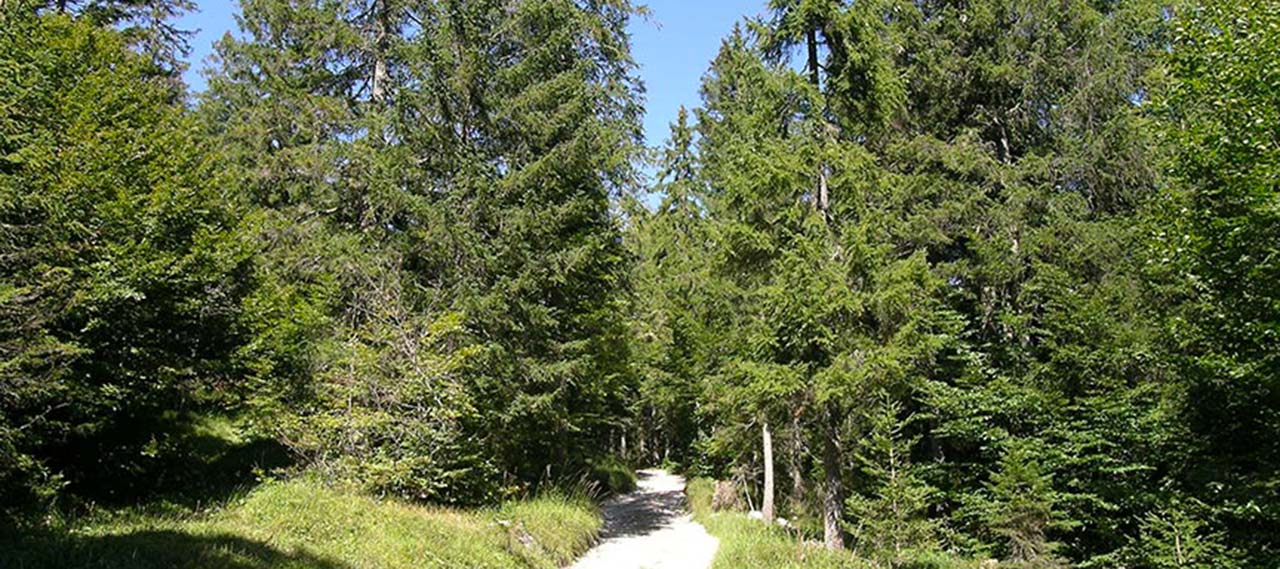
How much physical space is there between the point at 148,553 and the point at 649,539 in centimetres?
991

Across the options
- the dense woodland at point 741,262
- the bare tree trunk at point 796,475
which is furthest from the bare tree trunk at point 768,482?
the bare tree trunk at point 796,475

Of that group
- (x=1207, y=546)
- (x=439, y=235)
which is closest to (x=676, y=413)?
(x=439, y=235)

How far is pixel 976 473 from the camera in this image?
14.0m

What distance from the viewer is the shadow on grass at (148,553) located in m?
5.42

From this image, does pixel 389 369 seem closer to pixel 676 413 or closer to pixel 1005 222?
pixel 1005 222

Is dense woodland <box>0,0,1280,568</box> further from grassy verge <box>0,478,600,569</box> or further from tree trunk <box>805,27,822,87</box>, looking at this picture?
grassy verge <box>0,478,600,569</box>

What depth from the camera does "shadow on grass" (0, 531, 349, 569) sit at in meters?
5.42

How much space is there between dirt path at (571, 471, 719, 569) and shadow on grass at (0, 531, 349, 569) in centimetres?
555

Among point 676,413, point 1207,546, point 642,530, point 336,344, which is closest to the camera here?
point 1207,546

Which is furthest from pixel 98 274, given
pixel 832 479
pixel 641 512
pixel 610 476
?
pixel 610 476

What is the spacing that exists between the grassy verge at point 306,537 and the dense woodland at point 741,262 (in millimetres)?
1002

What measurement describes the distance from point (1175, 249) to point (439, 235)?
12838mm

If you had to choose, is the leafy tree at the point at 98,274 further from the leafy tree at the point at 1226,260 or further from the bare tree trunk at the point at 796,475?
the leafy tree at the point at 1226,260

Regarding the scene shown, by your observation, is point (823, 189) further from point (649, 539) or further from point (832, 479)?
point (649, 539)
